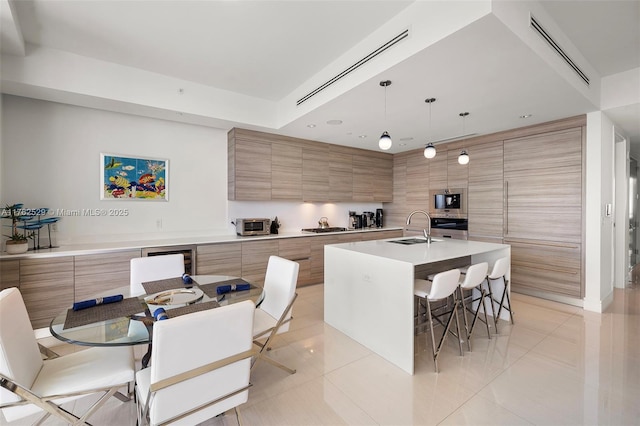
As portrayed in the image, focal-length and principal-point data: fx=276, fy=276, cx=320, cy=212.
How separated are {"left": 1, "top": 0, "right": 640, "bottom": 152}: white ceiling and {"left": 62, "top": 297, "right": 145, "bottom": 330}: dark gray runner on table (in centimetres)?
232

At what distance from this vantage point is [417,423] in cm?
172

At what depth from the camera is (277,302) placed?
2396 millimetres

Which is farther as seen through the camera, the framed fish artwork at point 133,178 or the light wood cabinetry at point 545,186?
the light wood cabinetry at point 545,186

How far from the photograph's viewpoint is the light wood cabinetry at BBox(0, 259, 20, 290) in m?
2.65

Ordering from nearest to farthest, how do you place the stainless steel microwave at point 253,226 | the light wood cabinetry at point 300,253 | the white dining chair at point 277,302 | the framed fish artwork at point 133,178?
the white dining chair at point 277,302
the framed fish artwork at point 133,178
the stainless steel microwave at point 253,226
the light wood cabinetry at point 300,253

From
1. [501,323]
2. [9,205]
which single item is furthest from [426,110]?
[9,205]

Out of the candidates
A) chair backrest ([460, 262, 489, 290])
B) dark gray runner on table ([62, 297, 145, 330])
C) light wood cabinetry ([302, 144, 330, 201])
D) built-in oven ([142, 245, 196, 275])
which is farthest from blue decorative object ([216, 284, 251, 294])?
light wood cabinetry ([302, 144, 330, 201])

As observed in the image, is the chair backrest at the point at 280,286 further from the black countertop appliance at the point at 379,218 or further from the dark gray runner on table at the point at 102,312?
the black countertop appliance at the point at 379,218

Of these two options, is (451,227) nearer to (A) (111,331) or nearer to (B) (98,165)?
(A) (111,331)

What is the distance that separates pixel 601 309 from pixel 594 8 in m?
3.45

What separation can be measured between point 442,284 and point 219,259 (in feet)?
9.44

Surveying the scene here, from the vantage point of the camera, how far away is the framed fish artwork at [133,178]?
11.7 feet

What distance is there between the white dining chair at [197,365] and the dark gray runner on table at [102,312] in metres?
0.44

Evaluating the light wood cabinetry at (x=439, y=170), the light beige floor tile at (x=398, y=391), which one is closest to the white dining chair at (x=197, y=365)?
the light beige floor tile at (x=398, y=391)
